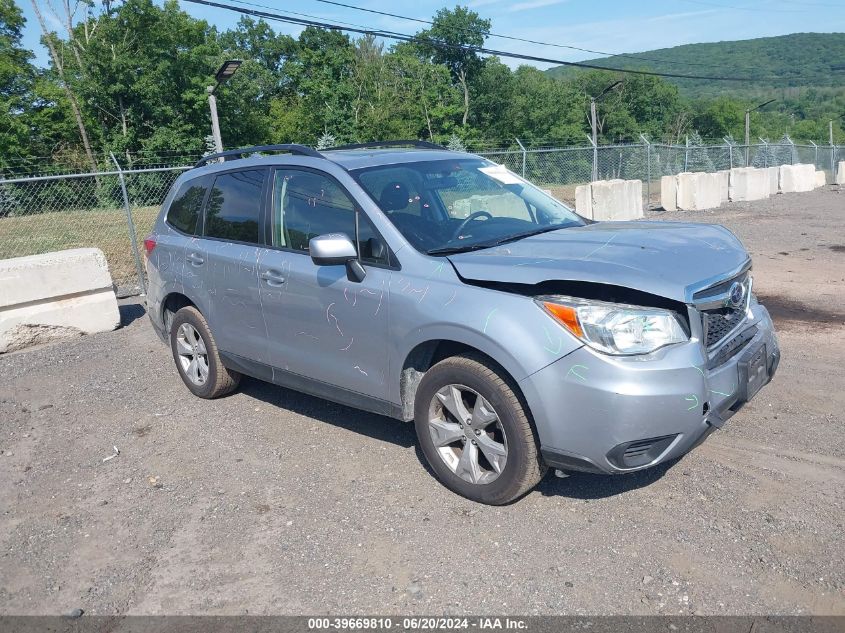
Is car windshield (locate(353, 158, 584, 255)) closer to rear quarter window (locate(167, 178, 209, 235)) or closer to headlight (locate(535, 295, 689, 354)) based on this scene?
headlight (locate(535, 295, 689, 354))

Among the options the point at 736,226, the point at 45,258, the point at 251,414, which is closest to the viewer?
the point at 251,414

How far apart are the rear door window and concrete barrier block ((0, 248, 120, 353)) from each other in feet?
11.9

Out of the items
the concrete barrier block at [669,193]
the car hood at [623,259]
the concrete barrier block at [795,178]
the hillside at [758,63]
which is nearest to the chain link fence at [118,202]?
the concrete barrier block at [669,193]

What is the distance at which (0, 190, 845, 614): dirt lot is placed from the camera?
126 inches

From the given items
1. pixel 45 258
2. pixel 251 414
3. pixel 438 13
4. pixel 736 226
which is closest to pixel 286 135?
pixel 438 13

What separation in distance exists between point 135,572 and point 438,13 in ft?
255

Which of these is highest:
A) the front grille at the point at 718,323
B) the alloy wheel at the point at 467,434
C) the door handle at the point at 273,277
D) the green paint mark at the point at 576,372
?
the door handle at the point at 273,277

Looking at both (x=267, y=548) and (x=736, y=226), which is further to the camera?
(x=736, y=226)

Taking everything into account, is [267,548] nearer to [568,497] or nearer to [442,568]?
[442,568]

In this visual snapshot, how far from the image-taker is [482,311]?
3.61m

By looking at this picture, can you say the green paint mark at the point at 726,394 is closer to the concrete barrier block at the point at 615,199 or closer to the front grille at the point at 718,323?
the front grille at the point at 718,323

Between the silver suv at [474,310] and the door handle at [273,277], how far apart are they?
0.01 m

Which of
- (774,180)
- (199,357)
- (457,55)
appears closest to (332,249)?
(199,357)

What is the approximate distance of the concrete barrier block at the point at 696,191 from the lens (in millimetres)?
Result: 19969
